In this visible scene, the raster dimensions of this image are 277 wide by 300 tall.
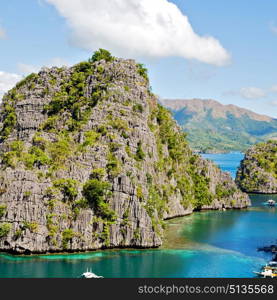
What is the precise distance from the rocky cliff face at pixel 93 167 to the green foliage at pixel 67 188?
0.17 metres

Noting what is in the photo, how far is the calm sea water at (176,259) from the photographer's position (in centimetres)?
6269

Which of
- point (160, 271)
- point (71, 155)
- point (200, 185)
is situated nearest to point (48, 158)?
point (71, 155)

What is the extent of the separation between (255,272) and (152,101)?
64389 mm

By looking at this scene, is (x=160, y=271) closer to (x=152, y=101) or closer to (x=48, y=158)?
(x=48, y=158)

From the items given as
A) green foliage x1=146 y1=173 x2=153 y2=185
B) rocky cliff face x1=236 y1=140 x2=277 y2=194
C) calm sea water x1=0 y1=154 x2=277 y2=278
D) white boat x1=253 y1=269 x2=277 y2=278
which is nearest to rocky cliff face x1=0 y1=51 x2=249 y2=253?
green foliage x1=146 y1=173 x2=153 y2=185

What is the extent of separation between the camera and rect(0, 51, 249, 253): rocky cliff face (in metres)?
71.9

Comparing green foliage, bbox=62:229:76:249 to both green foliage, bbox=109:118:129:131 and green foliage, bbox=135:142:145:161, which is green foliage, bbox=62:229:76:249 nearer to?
green foliage, bbox=135:142:145:161

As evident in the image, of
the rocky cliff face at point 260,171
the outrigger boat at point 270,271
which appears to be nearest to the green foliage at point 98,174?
the outrigger boat at point 270,271

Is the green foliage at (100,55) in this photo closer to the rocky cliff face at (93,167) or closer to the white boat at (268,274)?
the rocky cliff face at (93,167)

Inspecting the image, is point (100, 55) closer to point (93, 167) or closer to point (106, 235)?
point (93, 167)

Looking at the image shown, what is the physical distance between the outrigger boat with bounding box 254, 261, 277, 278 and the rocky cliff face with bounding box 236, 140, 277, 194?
10556 cm

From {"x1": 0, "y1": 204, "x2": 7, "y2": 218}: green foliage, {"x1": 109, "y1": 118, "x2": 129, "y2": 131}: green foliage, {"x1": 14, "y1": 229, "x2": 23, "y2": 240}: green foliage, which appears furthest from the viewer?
{"x1": 109, "y1": 118, "x2": 129, "y2": 131}: green foliage
